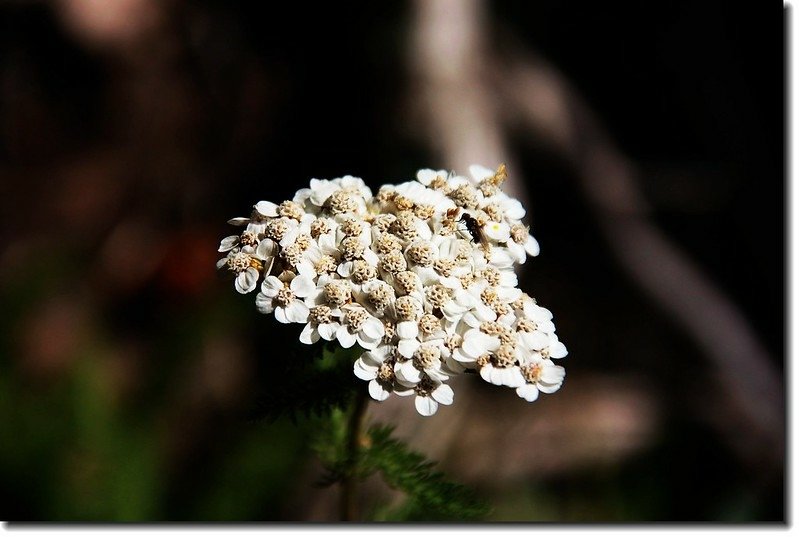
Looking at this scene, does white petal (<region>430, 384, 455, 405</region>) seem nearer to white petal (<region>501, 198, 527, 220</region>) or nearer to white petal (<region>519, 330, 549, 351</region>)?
white petal (<region>519, 330, 549, 351</region>)

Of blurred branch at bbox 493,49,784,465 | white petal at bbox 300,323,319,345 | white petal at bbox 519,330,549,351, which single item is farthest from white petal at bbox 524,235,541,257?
blurred branch at bbox 493,49,784,465

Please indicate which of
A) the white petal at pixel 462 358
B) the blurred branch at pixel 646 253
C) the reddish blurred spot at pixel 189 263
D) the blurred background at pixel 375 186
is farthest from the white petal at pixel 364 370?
the reddish blurred spot at pixel 189 263

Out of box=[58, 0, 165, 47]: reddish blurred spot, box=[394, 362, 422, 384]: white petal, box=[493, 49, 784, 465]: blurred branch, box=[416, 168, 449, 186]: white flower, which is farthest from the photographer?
box=[58, 0, 165, 47]: reddish blurred spot

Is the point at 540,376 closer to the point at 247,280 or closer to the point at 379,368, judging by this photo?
the point at 379,368

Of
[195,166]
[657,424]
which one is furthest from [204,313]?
[657,424]

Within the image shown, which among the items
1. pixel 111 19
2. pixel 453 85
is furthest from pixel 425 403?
pixel 111 19

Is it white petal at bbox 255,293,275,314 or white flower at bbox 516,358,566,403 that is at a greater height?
white flower at bbox 516,358,566,403

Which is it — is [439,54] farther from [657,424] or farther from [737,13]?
[657,424]
